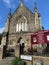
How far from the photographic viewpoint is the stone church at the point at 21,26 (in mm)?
30312

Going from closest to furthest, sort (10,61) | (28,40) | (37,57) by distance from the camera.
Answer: (37,57) < (10,61) < (28,40)

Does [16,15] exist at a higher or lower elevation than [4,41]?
higher

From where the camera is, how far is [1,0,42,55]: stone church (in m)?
30.3

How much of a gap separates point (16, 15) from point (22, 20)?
202 cm

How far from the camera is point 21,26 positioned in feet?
108

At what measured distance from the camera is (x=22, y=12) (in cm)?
3322

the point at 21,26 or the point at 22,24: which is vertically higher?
the point at 22,24

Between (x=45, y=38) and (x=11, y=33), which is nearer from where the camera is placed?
(x=45, y=38)

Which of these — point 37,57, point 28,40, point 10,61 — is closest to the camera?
point 37,57

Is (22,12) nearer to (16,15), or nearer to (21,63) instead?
(16,15)

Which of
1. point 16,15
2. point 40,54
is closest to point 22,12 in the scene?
point 16,15

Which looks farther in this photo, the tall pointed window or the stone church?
the tall pointed window

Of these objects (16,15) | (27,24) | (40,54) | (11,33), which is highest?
(16,15)

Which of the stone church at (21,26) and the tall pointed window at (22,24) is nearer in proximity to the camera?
the stone church at (21,26)
